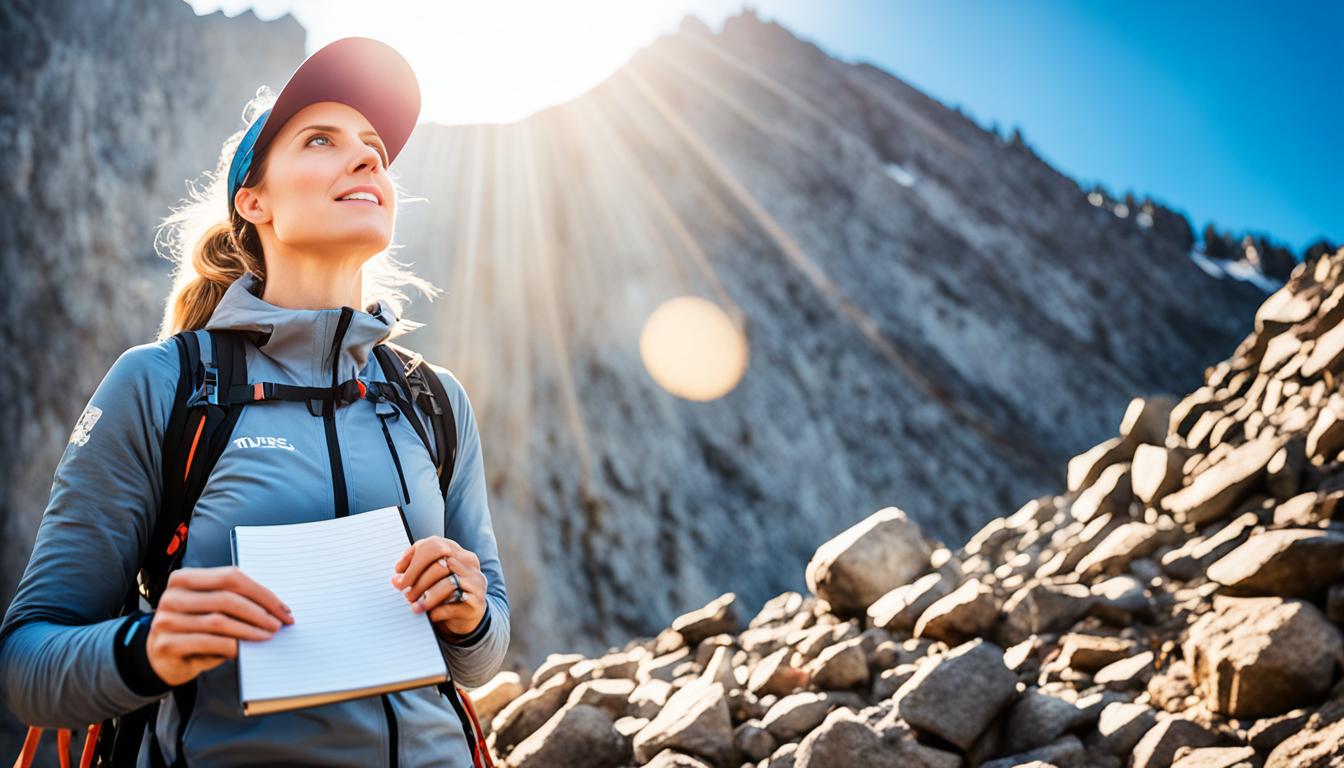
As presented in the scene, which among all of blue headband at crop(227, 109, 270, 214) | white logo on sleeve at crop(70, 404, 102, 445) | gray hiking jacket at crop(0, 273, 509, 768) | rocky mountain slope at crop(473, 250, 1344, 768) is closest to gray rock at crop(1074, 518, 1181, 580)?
rocky mountain slope at crop(473, 250, 1344, 768)

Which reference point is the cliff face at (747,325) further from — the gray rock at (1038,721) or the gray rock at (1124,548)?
the gray rock at (1038,721)

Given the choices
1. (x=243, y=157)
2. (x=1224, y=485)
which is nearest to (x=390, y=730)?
(x=243, y=157)

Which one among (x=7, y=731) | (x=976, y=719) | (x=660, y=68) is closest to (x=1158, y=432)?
(x=976, y=719)

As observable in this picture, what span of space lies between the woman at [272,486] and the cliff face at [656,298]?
1553cm

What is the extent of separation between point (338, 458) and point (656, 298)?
23.3 metres

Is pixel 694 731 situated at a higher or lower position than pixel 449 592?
lower

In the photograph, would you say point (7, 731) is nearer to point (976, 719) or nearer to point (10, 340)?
point (10, 340)

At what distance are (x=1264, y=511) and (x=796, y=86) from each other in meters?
37.8

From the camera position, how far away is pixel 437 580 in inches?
68.8

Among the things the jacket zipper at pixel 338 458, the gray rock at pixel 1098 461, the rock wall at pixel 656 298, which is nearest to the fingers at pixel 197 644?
the jacket zipper at pixel 338 458

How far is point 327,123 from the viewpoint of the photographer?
2350 mm

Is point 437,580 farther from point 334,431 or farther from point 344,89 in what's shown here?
point 344,89

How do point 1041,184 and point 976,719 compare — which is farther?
point 1041,184

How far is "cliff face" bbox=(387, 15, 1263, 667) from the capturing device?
20219mm
